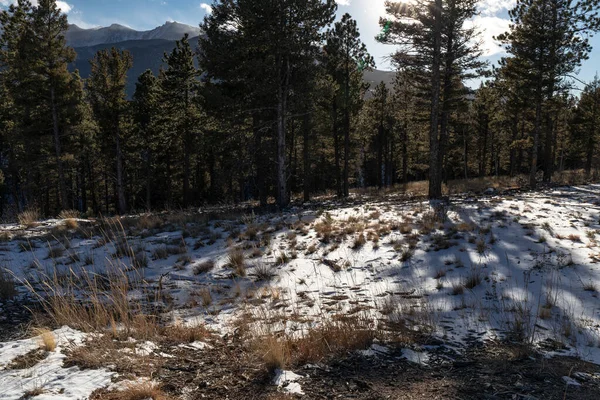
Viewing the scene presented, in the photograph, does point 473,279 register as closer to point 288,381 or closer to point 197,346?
point 288,381

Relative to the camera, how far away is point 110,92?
2270 cm

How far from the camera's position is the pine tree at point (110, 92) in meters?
22.3

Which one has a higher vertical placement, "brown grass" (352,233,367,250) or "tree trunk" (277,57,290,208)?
"tree trunk" (277,57,290,208)

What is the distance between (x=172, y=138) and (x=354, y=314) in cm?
2493

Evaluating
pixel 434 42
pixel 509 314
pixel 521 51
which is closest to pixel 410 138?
pixel 521 51

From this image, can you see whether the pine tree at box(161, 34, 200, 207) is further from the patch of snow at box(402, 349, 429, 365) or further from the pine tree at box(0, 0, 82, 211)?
the patch of snow at box(402, 349, 429, 365)

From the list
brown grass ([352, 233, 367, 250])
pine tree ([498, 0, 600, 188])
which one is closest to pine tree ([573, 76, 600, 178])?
pine tree ([498, 0, 600, 188])

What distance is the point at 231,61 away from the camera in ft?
48.0

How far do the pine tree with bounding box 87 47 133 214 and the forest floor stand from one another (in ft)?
58.4

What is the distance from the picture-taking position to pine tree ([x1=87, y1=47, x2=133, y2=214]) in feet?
73.1

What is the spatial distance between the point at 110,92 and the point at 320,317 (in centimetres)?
2436

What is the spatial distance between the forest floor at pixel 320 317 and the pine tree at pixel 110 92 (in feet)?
58.4

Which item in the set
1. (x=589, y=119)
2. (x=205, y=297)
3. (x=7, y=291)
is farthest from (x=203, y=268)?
(x=589, y=119)

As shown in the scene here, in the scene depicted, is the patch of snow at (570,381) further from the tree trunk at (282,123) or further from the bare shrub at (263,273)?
the tree trunk at (282,123)
